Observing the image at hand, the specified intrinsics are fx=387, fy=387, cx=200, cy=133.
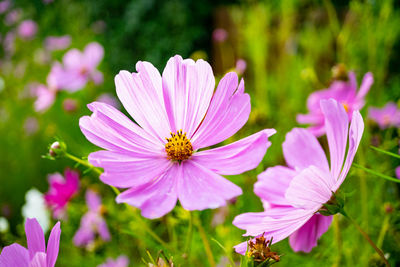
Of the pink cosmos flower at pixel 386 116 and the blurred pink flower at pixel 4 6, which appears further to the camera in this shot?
the blurred pink flower at pixel 4 6

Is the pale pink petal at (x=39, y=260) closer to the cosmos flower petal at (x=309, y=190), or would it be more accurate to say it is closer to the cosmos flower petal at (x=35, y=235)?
the cosmos flower petal at (x=35, y=235)

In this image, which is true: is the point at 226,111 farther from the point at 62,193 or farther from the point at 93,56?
the point at 93,56

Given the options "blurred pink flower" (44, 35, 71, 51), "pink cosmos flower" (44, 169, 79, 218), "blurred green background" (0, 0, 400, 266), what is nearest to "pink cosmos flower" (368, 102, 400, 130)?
"blurred green background" (0, 0, 400, 266)

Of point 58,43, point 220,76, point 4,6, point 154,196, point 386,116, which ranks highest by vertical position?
point 4,6

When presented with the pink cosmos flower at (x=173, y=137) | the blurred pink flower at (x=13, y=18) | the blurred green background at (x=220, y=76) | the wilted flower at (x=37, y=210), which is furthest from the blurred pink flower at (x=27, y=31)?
the pink cosmos flower at (x=173, y=137)

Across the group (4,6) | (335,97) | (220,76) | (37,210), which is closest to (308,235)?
(335,97)

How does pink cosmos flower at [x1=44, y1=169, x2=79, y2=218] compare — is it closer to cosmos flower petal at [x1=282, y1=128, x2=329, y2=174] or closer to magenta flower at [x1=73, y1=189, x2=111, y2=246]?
magenta flower at [x1=73, y1=189, x2=111, y2=246]

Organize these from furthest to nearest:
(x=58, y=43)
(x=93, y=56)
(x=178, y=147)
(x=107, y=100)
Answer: (x=58, y=43) → (x=107, y=100) → (x=93, y=56) → (x=178, y=147)

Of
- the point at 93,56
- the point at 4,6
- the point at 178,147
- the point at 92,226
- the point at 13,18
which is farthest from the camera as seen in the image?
the point at 4,6
